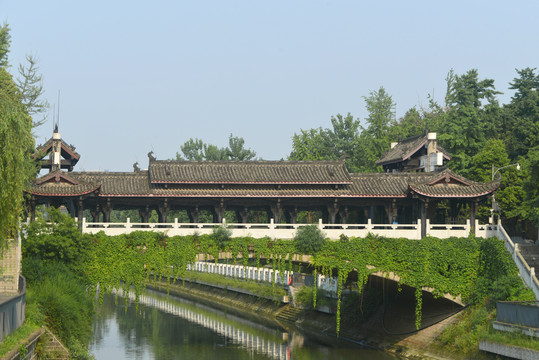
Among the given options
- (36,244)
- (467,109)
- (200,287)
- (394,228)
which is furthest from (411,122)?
(36,244)

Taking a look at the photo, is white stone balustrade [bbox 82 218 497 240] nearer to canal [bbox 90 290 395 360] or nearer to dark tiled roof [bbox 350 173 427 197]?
dark tiled roof [bbox 350 173 427 197]

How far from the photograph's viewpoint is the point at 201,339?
5569cm

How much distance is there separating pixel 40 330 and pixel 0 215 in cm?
528

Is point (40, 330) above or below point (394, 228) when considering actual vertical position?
below

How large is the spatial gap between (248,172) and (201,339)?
1208 cm

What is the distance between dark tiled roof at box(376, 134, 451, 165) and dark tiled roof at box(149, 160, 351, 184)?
11.0 metres

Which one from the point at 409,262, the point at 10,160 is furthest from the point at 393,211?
the point at 10,160

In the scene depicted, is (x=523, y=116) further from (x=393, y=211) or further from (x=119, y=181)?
(x=119, y=181)

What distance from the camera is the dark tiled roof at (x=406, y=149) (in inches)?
2517

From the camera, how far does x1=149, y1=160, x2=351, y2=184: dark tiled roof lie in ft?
172

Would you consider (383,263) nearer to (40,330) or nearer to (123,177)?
(123,177)

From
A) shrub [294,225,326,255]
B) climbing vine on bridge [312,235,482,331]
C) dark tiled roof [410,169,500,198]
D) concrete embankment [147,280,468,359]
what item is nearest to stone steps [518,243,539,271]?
climbing vine on bridge [312,235,482,331]

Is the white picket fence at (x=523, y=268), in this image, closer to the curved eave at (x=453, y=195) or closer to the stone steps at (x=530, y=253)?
the stone steps at (x=530, y=253)

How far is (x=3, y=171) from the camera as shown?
32.5 meters
